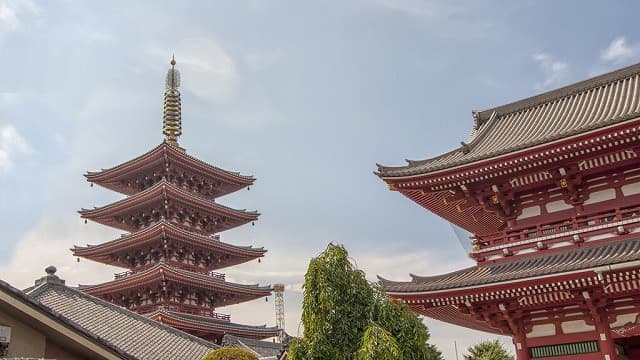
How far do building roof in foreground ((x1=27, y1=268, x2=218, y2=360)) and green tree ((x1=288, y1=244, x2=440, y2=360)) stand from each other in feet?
30.9

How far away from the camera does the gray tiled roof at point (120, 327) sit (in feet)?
65.2

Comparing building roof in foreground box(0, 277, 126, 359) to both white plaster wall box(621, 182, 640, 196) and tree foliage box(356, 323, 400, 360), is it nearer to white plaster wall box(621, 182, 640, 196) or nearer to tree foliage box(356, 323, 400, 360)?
tree foliage box(356, 323, 400, 360)

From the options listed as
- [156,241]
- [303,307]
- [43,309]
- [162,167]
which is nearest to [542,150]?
[303,307]

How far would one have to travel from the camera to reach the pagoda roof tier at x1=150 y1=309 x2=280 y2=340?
36.0m

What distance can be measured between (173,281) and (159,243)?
10.4 ft

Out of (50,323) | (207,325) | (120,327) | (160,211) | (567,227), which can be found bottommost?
(50,323)

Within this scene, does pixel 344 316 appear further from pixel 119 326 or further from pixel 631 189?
pixel 119 326

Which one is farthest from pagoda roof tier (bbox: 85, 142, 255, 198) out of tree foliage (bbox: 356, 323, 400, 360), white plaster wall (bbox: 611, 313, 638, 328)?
tree foliage (bbox: 356, 323, 400, 360)

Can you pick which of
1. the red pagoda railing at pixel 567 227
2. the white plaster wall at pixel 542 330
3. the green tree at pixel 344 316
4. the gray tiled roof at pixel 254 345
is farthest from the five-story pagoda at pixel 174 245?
the green tree at pixel 344 316

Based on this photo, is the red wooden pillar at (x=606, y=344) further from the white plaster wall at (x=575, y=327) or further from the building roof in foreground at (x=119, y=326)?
the building roof in foreground at (x=119, y=326)

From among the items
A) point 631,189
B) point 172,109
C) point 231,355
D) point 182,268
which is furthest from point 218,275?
point 631,189

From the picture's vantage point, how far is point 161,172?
43656 millimetres

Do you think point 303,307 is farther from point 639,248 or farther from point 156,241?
point 156,241

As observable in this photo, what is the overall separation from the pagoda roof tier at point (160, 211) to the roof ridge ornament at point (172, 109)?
5.97 metres
